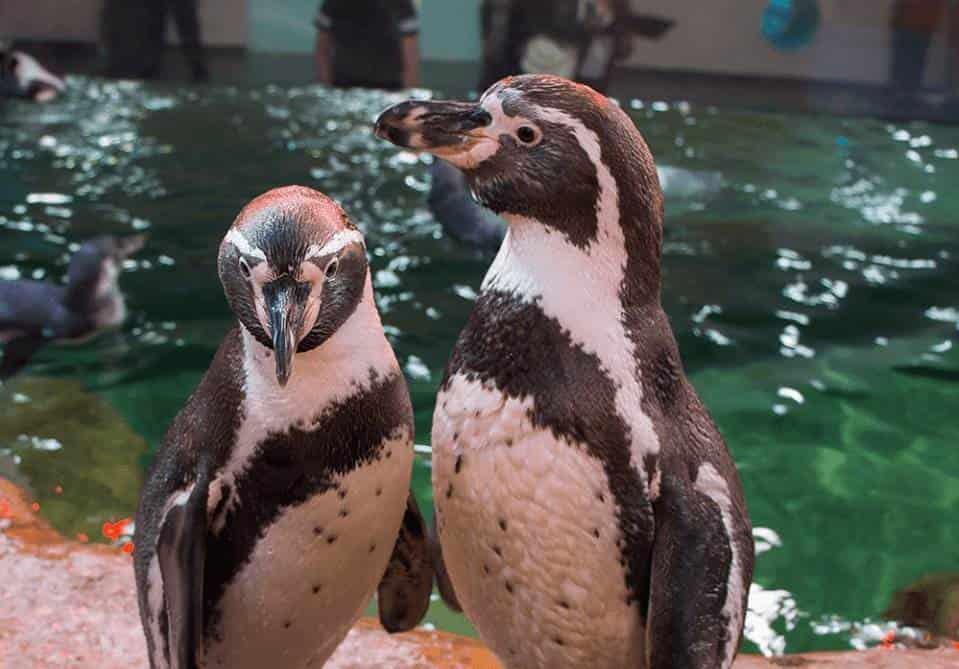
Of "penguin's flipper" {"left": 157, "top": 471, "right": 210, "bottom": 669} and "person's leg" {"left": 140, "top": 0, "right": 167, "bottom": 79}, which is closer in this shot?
"penguin's flipper" {"left": 157, "top": 471, "right": 210, "bottom": 669}

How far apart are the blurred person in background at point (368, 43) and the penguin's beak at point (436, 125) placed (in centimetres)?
376

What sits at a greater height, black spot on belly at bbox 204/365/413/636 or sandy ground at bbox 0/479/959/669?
black spot on belly at bbox 204/365/413/636

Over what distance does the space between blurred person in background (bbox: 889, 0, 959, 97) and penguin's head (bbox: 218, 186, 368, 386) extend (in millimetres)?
4535

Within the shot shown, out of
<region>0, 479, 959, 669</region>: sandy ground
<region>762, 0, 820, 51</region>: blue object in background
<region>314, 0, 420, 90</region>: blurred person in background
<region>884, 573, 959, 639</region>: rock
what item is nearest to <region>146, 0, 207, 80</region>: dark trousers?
<region>314, 0, 420, 90</region>: blurred person in background

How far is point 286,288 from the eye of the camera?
3.89 feet

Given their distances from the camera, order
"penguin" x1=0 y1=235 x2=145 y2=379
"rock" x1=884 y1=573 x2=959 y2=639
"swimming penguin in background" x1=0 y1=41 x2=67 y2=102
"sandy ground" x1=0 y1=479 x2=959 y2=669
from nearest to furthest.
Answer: "sandy ground" x1=0 y1=479 x2=959 y2=669 < "rock" x1=884 y1=573 x2=959 y2=639 < "penguin" x1=0 y1=235 x2=145 y2=379 < "swimming penguin in background" x1=0 y1=41 x2=67 y2=102

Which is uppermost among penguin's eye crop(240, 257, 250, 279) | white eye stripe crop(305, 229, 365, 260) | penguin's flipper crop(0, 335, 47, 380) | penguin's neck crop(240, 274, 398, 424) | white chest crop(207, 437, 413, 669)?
white eye stripe crop(305, 229, 365, 260)

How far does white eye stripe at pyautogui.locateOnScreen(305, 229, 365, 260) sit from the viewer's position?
1.21 m

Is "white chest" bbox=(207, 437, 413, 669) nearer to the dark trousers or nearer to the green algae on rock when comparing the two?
the green algae on rock

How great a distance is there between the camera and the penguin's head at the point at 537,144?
1.23m

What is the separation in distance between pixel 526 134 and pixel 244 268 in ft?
1.11

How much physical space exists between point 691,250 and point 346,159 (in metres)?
2.12

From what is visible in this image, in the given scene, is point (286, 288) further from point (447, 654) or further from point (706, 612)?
point (447, 654)

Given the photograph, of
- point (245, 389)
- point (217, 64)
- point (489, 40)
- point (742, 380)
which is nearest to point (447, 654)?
point (245, 389)
